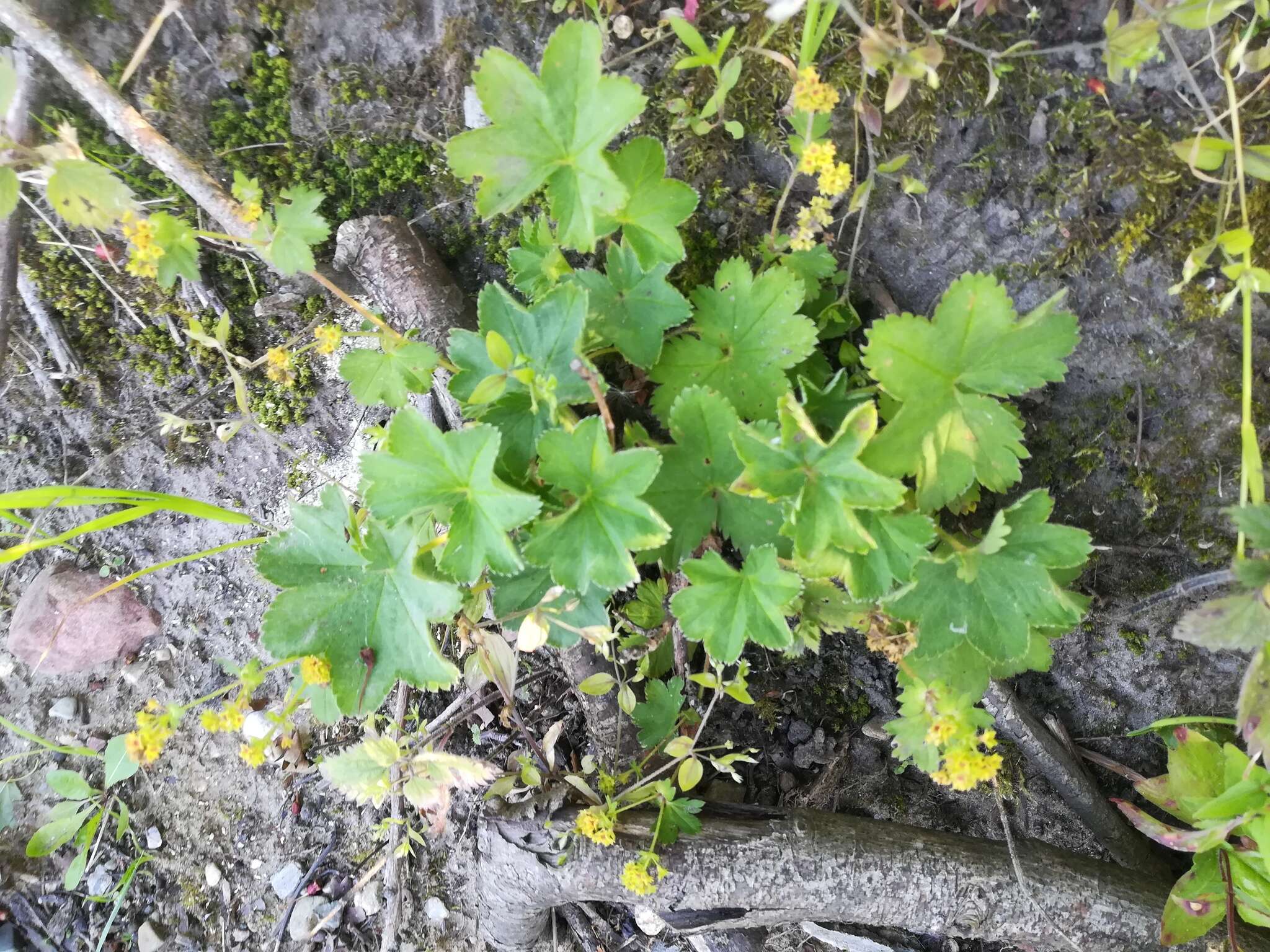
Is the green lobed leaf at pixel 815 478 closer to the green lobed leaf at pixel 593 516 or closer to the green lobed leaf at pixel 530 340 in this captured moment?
the green lobed leaf at pixel 593 516

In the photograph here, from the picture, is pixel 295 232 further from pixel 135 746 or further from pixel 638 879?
pixel 638 879

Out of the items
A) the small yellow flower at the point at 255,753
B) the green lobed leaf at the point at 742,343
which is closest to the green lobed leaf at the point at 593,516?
the green lobed leaf at the point at 742,343

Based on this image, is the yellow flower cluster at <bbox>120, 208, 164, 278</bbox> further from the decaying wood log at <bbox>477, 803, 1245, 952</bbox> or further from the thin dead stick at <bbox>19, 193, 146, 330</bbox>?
the decaying wood log at <bbox>477, 803, 1245, 952</bbox>

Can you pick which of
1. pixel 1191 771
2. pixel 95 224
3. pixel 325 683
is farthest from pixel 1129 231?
pixel 95 224

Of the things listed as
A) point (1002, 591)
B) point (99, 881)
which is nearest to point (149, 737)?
point (99, 881)

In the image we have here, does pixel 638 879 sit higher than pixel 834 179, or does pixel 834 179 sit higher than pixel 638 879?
pixel 834 179

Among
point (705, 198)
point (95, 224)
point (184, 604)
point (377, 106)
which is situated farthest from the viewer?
point (184, 604)

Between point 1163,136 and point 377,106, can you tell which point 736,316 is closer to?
point 1163,136
